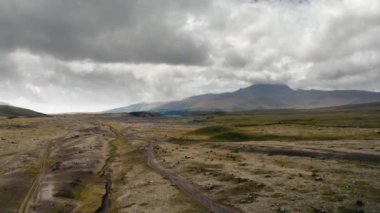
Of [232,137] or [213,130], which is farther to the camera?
[213,130]

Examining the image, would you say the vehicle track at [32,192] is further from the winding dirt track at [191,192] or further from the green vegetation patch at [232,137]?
the green vegetation patch at [232,137]

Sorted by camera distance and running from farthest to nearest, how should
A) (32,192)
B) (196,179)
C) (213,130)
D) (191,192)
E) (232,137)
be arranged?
(213,130), (232,137), (196,179), (32,192), (191,192)

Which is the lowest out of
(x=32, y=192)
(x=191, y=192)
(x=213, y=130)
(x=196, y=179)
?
(x=191, y=192)

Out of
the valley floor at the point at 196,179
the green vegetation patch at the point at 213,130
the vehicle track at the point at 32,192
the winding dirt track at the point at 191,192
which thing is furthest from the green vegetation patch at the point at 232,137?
the vehicle track at the point at 32,192

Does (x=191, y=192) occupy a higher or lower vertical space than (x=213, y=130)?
lower

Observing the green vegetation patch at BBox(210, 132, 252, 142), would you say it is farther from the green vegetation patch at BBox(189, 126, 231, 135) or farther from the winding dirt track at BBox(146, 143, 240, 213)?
the winding dirt track at BBox(146, 143, 240, 213)

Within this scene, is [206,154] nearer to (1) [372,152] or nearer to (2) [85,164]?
(2) [85,164]

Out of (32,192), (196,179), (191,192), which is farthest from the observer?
(196,179)

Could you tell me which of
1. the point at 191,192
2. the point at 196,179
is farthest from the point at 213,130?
the point at 191,192

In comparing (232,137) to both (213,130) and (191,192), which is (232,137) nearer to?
(213,130)

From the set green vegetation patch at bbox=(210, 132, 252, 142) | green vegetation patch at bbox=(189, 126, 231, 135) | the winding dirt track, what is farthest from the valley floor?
green vegetation patch at bbox=(189, 126, 231, 135)

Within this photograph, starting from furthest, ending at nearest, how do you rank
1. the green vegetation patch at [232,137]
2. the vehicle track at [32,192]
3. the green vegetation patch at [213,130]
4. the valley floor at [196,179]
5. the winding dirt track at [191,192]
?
the green vegetation patch at [213,130], the green vegetation patch at [232,137], the vehicle track at [32,192], the valley floor at [196,179], the winding dirt track at [191,192]

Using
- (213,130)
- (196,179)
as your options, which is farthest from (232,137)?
(196,179)
